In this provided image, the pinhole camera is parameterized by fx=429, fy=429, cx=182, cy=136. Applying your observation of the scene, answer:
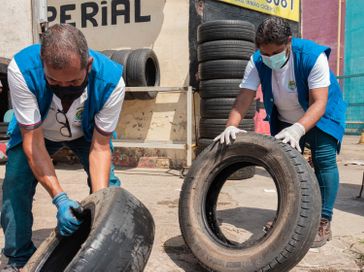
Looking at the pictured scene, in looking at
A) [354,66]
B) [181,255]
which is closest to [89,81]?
[181,255]

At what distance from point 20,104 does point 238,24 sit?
12.4 feet

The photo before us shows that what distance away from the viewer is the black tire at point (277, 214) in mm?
2232

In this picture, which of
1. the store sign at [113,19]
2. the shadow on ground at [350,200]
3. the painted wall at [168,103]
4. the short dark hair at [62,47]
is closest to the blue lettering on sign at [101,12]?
the store sign at [113,19]

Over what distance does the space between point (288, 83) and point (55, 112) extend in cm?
156

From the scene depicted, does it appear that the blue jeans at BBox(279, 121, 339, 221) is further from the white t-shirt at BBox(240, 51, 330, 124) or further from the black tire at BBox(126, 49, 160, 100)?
the black tire at BBox(126, 49, 160, 100)

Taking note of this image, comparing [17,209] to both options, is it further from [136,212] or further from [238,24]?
[238,24]

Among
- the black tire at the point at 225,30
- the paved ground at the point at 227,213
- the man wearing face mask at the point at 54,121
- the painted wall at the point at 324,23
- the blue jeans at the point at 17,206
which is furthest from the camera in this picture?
the painted wall at the point at 324,23

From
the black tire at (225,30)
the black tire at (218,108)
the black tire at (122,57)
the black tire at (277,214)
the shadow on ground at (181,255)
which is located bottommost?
the shadow on ground at (181,255)

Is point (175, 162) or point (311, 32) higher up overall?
point (311, 32)

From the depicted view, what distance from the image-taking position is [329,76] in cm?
284

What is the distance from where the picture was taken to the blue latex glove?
6.43 ft

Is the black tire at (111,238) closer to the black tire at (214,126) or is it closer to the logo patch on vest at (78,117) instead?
the logo patch on vest at (78,117)

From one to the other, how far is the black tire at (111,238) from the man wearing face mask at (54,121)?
15 centimetres

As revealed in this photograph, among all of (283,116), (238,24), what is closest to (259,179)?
(238,24)
